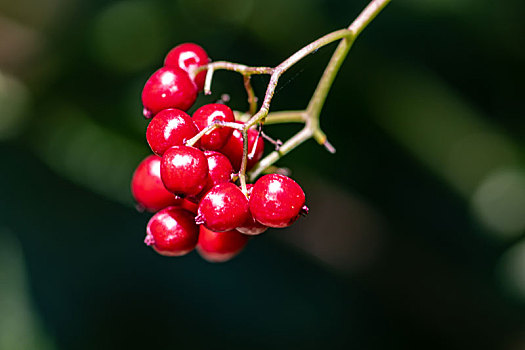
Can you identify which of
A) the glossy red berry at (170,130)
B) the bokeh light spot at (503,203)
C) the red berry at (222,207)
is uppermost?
the bokeh light spot at (503,203)

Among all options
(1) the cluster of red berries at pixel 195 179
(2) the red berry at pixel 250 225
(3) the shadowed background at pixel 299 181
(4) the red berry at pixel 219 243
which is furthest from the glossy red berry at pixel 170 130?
(3) the shadowed background at pixel 299 181

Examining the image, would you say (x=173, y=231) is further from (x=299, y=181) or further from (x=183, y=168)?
(x=299, y=181)

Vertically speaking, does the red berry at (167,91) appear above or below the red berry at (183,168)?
A: above

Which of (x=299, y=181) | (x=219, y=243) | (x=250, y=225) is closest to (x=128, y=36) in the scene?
(x=299, y=181)

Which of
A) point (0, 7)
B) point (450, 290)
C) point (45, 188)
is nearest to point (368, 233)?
point (450, 290)

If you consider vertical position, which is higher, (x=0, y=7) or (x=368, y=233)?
(x=0, y=7)

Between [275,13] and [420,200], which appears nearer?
[275,13]

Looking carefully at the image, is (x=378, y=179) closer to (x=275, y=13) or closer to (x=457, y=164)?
(x=457, y=164)

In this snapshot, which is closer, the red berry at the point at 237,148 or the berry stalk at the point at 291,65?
the berry stalk at the point at 291,65

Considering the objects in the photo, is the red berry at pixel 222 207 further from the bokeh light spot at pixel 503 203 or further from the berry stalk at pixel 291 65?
the bokeh light spot at pixel 503 203
